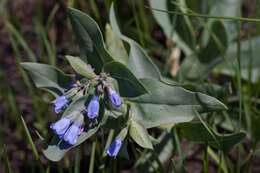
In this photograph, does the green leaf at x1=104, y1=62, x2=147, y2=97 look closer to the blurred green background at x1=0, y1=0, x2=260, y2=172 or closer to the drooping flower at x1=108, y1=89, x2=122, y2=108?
the drooping flower at x1=108, y1=89, x2=122, y2=108

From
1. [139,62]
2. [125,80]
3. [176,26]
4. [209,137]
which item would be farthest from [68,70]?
[209,137]

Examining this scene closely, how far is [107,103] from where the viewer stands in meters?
1.67

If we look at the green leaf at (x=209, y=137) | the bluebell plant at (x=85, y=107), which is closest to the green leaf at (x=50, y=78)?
the bluebell plant at (x=85, y=107)

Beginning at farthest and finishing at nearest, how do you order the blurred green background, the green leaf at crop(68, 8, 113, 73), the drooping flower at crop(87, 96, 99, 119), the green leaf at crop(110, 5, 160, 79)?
the blurred green background < the green leaf at crop(110, 5, 160, 79) < the green leaf at crop(68, 8, 113, 73) < the drooping flower at crop(87, 96, 99, 119)

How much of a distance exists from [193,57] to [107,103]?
0.72 metres

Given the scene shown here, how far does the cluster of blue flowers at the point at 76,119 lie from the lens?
4.96 ft

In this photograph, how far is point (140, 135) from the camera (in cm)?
162

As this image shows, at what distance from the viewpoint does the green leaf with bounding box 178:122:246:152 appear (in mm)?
1625

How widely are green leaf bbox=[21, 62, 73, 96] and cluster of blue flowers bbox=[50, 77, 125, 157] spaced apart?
0.24 meters

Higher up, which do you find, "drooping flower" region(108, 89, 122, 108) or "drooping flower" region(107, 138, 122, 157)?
"drooping flower" region(108, 89, 122, 108)

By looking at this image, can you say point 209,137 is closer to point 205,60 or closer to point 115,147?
point 115,147

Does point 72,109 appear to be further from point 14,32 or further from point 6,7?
point 6,7

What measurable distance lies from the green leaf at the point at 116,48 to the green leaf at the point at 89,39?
0.12m

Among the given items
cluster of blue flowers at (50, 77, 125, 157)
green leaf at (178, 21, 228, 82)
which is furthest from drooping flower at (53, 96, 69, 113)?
green leaf at (178, 21, 228, 82)
